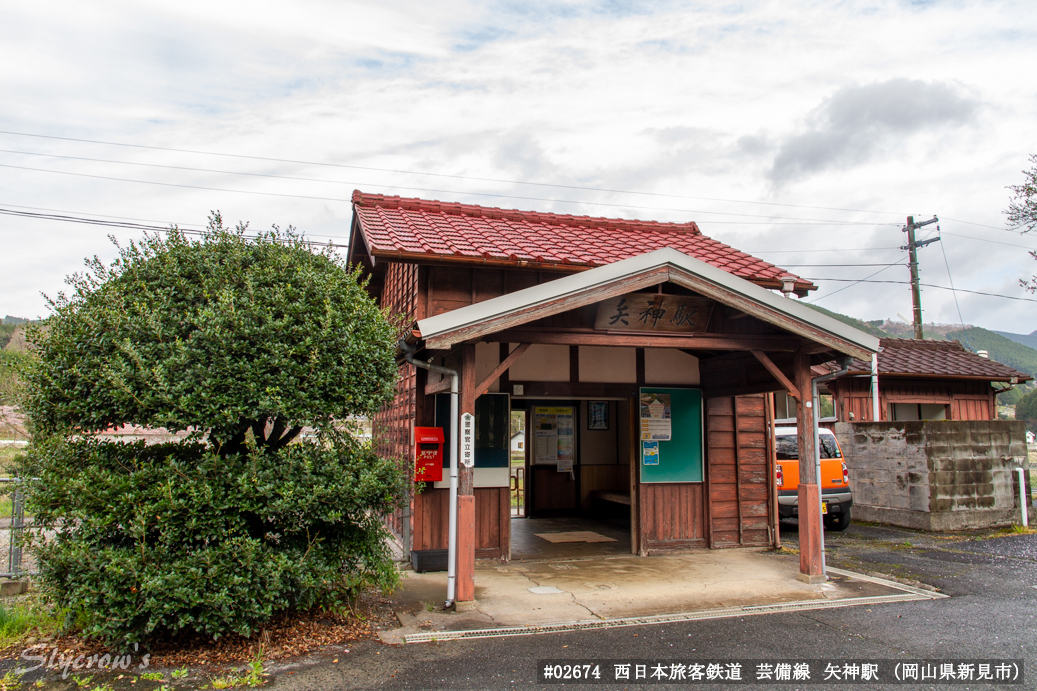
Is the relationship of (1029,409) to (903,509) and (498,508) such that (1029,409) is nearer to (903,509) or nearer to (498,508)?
(903,509)

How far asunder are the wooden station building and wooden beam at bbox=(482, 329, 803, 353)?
0.02 metres

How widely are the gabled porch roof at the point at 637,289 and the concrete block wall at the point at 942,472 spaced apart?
511cm

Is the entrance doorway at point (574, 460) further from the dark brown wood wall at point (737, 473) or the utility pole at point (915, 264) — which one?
the utility pole at point (915, 264)

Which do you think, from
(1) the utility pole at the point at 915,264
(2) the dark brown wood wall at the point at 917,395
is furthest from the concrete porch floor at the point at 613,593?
(1) the utility pole at the point at 915,264

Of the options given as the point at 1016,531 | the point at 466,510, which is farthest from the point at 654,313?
the point at 1016,531

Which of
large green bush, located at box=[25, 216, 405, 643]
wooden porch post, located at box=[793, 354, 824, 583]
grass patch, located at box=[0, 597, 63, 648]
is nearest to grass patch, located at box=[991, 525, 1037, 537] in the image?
wooden porch post, located at box=[793, 354, 824, 583]

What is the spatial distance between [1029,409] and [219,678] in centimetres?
4218

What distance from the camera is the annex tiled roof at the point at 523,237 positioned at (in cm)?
807

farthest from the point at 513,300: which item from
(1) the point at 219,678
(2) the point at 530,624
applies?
(1) the point at 219,678

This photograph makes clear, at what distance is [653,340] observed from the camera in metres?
7.32

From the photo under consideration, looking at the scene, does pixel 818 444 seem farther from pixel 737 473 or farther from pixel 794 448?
pixel 794 448

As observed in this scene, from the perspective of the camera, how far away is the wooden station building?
6781 millimetres

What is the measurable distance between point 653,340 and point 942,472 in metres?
7.24

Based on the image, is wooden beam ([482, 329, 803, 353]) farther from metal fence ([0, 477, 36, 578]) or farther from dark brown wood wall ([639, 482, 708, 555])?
metal fence ([0, 477, 36, 578])
